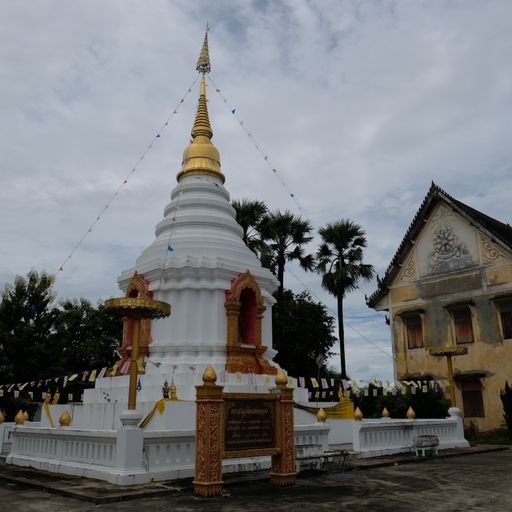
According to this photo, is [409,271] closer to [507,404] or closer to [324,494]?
[507,404]

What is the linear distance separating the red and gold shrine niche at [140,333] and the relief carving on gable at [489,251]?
52.7ft

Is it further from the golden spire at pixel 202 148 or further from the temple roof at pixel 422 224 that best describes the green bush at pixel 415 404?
the golden spire at pixel 202 148

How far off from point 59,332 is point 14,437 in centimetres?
1232

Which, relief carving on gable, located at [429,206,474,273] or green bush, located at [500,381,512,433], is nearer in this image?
green bush, located at [500,381,512,433]

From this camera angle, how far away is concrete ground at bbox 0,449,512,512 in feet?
25.6

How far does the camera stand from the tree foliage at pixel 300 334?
1163 inches

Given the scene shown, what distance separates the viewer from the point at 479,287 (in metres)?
24.0

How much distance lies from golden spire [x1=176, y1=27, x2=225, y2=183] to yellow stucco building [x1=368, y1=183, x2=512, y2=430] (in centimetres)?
1227

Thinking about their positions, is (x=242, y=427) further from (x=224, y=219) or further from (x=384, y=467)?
(x=224, y=219)

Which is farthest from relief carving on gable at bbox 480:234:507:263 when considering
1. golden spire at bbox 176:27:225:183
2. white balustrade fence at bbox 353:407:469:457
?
golden spire at bbox 176:27:225:183

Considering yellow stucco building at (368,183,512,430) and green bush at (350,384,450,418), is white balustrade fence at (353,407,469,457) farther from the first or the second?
yellow stucco building at (368,183,512,430)

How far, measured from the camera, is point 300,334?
29516 millimetres

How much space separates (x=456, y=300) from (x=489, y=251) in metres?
2.75

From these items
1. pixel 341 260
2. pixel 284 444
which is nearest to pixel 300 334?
pixel 341 260
